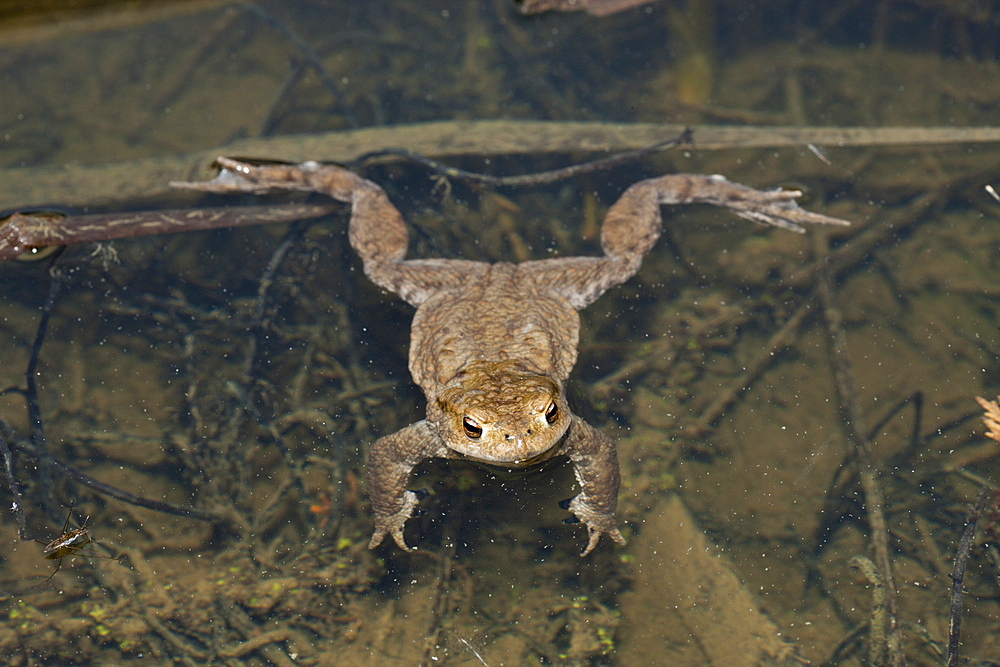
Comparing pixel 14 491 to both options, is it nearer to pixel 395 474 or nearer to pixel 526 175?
pixel 395 474

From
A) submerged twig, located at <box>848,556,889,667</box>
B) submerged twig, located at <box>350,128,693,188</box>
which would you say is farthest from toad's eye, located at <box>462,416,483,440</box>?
submerged twig, located at <box>350,128,693,188</box>

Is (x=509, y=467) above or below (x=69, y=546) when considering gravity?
above

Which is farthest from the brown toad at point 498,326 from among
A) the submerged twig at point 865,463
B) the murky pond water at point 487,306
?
the submerged twig at point 865,463

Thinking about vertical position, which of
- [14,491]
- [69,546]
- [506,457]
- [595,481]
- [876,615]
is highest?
[506,457]

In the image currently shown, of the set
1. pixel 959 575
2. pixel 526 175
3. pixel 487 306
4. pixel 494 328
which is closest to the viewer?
pixel 959 575

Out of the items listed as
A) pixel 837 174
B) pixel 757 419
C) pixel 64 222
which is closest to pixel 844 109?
pixel 837 174

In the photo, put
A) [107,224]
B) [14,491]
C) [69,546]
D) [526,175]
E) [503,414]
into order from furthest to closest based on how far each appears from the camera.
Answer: [526,175] < [107,224] < [14,491] < [69,546] < [503,414]

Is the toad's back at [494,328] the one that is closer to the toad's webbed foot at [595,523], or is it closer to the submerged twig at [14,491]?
the toad's webbed foot at [595,523]

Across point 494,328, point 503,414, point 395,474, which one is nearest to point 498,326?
point 494,328
